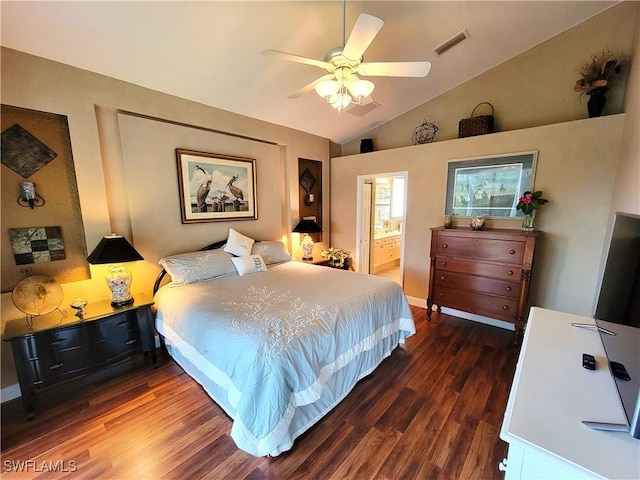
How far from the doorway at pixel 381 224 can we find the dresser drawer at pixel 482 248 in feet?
2.54

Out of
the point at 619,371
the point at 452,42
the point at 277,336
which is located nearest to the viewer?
the point at 619,371

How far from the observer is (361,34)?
1.51 meters

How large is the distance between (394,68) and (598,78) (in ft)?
7.72

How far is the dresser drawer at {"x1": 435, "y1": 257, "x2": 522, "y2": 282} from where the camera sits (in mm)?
2861

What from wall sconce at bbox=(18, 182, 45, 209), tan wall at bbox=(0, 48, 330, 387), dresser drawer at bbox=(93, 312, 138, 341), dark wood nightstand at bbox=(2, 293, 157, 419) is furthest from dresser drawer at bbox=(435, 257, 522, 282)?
wall sconce at bbox=(18, 182, 45, 209)

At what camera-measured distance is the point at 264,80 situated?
2801mm

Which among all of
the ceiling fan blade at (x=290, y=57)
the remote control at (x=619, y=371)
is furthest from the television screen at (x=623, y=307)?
the ceiling fan blade at (x=290, y=57)

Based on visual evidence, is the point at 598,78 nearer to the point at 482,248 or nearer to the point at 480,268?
the point at 482,248

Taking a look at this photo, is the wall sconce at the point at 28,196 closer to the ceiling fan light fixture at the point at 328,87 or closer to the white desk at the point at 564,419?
the ceiling fan light fixture at the point at 328,87

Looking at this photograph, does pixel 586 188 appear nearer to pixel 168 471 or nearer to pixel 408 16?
pixel 408 16

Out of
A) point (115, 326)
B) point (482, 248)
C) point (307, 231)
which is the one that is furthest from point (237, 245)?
point (482, 248)

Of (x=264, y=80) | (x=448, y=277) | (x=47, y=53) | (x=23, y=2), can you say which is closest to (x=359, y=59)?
(x=264, y=80)

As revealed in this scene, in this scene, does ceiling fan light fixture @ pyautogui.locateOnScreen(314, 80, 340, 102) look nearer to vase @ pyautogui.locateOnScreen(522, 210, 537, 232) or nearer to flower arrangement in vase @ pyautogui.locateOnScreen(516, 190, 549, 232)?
flower arrangement in vase @ pyautogui.locateOnScreen(516, 190, 549, 232)

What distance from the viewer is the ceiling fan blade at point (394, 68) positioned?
5.86 ft
